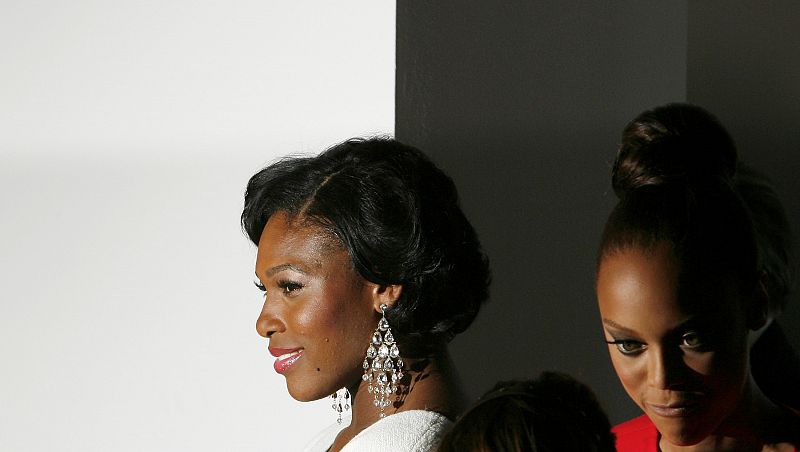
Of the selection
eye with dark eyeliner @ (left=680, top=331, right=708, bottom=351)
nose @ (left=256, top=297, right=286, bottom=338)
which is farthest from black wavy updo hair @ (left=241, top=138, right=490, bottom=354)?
eye with dark eyeliner @ (left=680, top=331, right=708, bottom=351)

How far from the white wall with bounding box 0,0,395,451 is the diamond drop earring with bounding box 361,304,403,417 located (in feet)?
1.60

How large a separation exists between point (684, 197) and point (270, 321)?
520 millimetres

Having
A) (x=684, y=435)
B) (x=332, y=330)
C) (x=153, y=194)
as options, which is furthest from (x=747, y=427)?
Result: (x=153, y=194)

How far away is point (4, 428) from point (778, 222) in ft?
4.76

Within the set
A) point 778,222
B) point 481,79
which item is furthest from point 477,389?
point 778,222

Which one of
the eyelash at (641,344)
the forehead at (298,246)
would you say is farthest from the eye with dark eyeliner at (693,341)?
→ the forehead at (298,246)

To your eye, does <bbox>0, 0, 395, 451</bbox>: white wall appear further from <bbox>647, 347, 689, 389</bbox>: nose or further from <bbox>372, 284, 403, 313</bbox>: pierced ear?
<bbox>647, 347, 689, 389</bbox>: nose

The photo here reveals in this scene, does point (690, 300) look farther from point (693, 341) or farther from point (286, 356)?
point (286, 356)

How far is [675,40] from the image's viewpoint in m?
1.78

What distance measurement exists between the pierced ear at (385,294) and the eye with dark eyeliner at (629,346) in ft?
1.03

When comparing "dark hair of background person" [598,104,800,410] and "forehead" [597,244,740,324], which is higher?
"dark hair of background person" [598,104,800,410]

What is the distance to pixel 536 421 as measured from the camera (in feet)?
2.93

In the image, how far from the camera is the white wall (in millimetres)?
1821

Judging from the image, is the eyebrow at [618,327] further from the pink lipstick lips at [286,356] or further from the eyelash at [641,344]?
the pink lipstick lips at [286,356]
